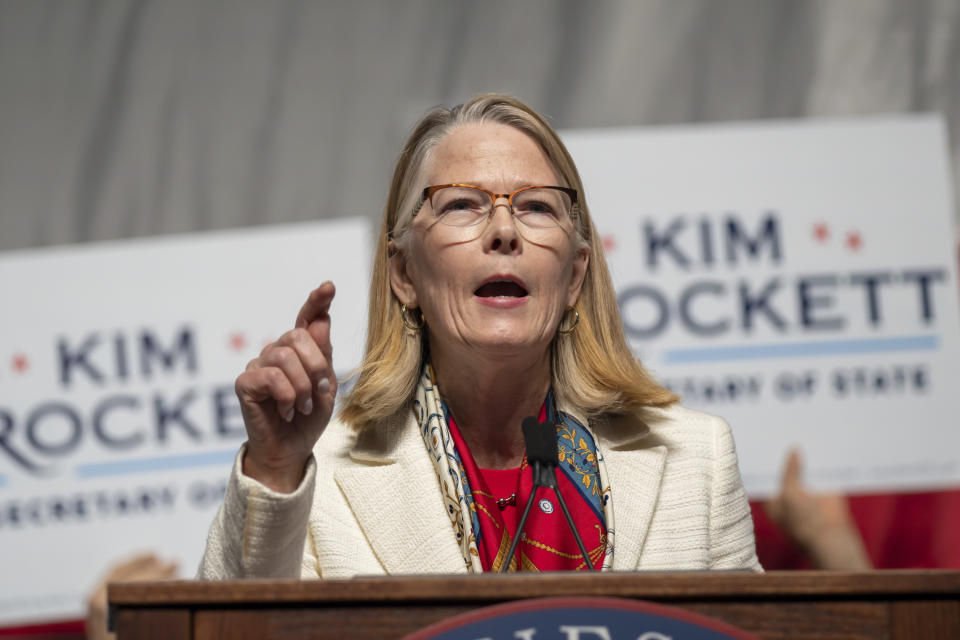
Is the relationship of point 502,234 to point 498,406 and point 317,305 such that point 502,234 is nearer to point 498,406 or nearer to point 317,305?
point 498,406

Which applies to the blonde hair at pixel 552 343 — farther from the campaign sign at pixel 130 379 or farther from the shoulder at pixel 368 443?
the campaign sign at pixel 130 379

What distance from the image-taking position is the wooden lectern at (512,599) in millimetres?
907

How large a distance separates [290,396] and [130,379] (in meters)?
2.13

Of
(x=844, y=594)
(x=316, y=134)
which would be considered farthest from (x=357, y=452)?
(x=316, y=134)

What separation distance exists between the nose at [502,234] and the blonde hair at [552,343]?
0.21m

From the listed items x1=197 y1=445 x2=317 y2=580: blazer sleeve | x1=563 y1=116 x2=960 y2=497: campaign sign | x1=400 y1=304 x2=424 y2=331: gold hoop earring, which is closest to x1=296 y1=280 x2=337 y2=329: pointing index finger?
x1=197 y1=445 x2=317 y2=580: blazer sleeve

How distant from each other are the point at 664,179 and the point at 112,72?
1.89 metres

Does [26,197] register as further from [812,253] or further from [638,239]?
[812,253]

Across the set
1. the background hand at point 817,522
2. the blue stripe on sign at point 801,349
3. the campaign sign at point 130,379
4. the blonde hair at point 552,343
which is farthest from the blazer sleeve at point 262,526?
the background hand at point 817,522

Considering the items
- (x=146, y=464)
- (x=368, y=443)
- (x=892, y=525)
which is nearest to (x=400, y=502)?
(x=368, y=443)

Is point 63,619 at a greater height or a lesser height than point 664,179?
lesser

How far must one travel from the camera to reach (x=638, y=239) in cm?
322

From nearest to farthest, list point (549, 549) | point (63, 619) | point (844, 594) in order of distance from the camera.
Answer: point (844, 594), point (549, 549), point (63, 619)

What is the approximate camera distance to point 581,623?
901 millimetres
